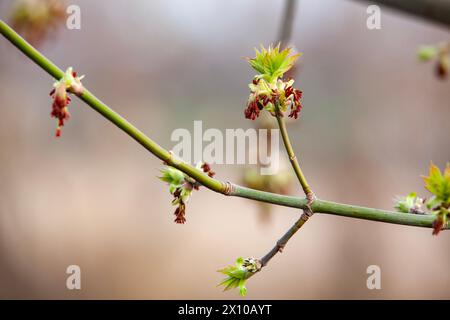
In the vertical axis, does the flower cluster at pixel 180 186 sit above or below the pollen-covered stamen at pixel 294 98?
below

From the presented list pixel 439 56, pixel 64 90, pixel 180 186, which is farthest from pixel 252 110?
pixel 439 56

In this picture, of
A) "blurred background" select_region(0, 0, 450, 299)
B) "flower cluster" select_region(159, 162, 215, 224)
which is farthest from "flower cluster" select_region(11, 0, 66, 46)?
"blurred background" select_region(0, 0, 450, 299)

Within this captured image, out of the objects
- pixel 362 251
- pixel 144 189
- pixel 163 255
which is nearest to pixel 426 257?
pixel 362 251

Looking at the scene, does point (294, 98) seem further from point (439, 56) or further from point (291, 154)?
point (439, 56)

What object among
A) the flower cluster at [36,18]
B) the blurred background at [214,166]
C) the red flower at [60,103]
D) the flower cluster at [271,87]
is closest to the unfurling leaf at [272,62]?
the flower cluster at [271,87]

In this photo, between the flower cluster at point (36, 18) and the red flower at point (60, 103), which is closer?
the red flower at point (60, 103)

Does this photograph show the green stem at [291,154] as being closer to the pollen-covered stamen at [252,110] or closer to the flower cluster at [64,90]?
the pollen-covered stamen at [252,110]
